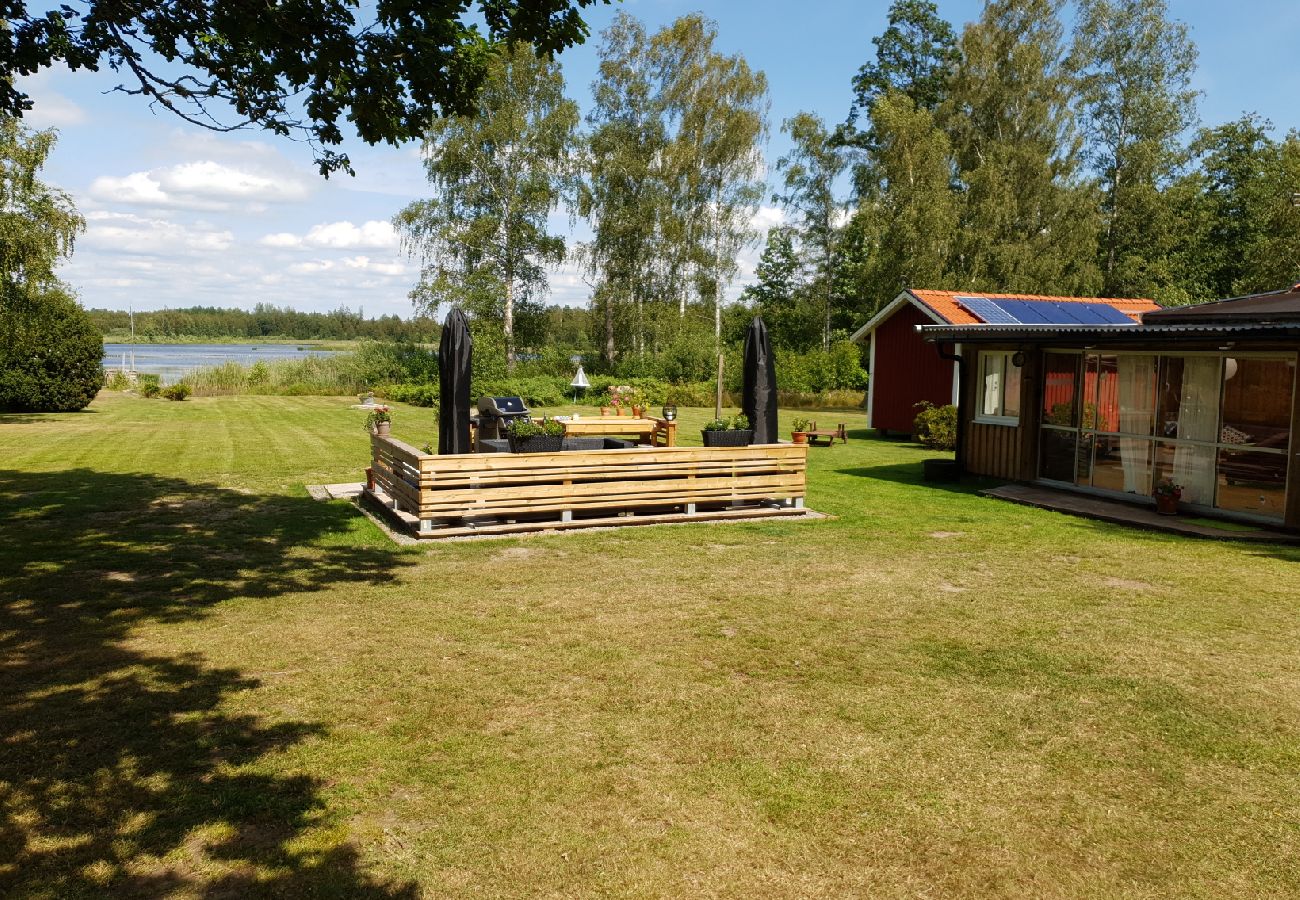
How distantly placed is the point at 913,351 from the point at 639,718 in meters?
20.0

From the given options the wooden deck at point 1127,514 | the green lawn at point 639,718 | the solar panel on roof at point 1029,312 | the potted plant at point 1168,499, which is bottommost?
the green lawn at point 639,718

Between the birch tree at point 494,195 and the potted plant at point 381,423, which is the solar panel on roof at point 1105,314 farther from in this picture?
the birch tree at point 494,195

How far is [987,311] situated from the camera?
2086 cm

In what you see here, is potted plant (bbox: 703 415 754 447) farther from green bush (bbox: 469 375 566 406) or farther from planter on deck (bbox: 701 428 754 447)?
green bush (bbox: 469 375 566 406)

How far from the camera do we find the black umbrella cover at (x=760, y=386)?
1293cm

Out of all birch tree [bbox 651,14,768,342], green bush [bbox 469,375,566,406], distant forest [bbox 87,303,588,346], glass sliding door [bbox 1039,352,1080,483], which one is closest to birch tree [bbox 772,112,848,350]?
birch tree [bbox 651,14,768,342]

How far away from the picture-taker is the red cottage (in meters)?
21.8

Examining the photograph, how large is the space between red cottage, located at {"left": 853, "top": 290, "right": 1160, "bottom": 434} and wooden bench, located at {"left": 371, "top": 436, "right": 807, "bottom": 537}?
1091cm

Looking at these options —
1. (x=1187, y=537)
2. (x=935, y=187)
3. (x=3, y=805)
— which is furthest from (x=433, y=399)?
(x=3, y=805)

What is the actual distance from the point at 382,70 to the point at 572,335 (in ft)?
110

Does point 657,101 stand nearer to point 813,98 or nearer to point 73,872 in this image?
point 813,98

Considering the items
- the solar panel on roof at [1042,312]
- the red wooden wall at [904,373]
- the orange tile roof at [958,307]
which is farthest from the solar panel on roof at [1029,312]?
the red wooden wall at [904,373]

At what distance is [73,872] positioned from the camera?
3.48 meters

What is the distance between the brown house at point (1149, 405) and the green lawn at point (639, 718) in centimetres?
217
